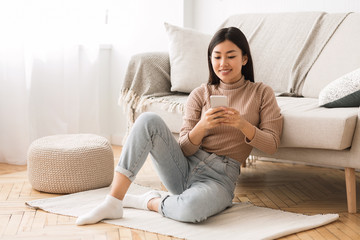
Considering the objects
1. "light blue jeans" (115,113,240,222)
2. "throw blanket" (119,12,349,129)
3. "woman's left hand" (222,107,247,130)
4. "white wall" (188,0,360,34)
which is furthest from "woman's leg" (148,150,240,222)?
"white wall" (188,0,360,34)

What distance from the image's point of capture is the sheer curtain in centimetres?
330

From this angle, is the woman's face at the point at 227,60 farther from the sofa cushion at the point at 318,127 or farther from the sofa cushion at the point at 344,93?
the sofa cushion at the point at 344,93

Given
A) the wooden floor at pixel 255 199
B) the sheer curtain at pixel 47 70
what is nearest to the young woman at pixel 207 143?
the wooden floor at pixel 255 199

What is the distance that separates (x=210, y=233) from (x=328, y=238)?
0.41 metres

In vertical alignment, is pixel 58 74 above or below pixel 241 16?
below

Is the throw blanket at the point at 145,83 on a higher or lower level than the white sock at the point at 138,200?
higher

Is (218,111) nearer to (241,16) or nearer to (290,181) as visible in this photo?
(290,181)

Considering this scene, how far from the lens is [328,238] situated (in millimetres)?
1977

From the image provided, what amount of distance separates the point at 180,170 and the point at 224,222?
27cm

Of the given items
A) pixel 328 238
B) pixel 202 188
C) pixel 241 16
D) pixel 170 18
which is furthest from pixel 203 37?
pixel 328 238

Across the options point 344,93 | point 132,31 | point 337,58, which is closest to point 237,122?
point 344,93

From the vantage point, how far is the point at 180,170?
7.27 feet

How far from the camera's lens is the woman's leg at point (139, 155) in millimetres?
2104

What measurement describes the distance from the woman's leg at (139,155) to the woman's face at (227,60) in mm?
318
